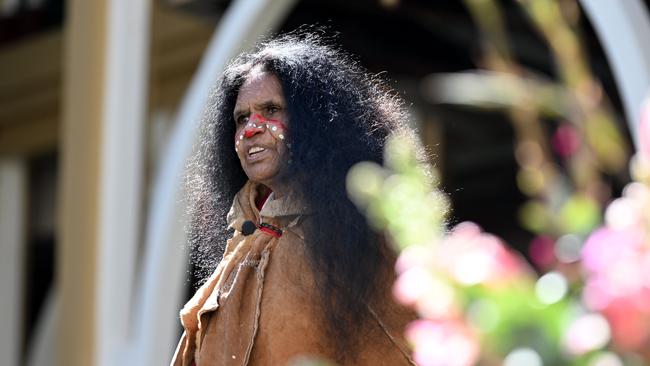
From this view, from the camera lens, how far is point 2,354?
8266 mm

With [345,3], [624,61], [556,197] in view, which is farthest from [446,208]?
[345,3]

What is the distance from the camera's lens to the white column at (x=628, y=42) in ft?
13.7

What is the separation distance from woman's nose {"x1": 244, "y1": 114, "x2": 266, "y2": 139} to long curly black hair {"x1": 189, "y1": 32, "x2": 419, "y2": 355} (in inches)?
0.9

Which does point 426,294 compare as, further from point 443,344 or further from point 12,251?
point 12,251

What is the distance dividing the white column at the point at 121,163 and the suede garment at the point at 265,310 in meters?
4.89

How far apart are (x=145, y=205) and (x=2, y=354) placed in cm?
189

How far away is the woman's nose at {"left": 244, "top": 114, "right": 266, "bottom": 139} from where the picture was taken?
1087mm

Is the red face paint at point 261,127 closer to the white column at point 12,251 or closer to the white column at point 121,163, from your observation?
the white column at point 121,163

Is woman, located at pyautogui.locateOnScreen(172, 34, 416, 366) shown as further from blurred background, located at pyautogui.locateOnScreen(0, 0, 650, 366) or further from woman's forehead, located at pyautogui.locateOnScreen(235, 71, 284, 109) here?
blurred background, located at pyautogui.locateOnScreen(0, 0, 650, 366)

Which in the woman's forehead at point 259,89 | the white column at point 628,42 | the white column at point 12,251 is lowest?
the white column at point 12,251

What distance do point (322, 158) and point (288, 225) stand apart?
6cm

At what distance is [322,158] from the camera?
1119 millimetres

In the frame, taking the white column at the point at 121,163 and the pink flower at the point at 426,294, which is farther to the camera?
the white column at the point at 121,163

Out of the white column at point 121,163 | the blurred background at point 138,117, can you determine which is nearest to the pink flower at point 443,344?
the blurred background at point 138,117
